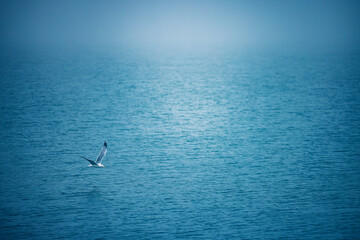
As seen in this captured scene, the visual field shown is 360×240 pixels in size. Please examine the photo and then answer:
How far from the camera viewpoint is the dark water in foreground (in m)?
42.4

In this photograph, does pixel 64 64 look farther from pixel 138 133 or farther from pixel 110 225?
pixel 110 225

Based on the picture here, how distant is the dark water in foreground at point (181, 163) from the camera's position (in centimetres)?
4241

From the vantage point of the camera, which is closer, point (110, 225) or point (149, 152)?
point (110, 225)

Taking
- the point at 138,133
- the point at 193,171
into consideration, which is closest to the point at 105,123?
the point at 138,133

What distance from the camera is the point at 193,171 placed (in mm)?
55875

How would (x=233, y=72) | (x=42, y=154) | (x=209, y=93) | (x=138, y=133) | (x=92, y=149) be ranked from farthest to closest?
1. (x=233, y=72)
2. (x=209, y=93)
3. (x=138, y=133)
4. (x=92, y=149)
5. (x=42, y=154)

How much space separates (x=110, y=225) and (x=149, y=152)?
2255 cm

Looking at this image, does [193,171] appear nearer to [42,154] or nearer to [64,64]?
[42,154]

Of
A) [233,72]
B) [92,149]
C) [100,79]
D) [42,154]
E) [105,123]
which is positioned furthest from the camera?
[233,72]

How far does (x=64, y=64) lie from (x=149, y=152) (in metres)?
123

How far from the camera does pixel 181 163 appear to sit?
58844mm

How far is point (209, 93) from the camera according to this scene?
416 feet

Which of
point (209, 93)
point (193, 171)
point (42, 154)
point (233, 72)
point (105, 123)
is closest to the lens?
point (193, 171)

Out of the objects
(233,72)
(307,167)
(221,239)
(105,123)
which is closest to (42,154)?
(105,123)
